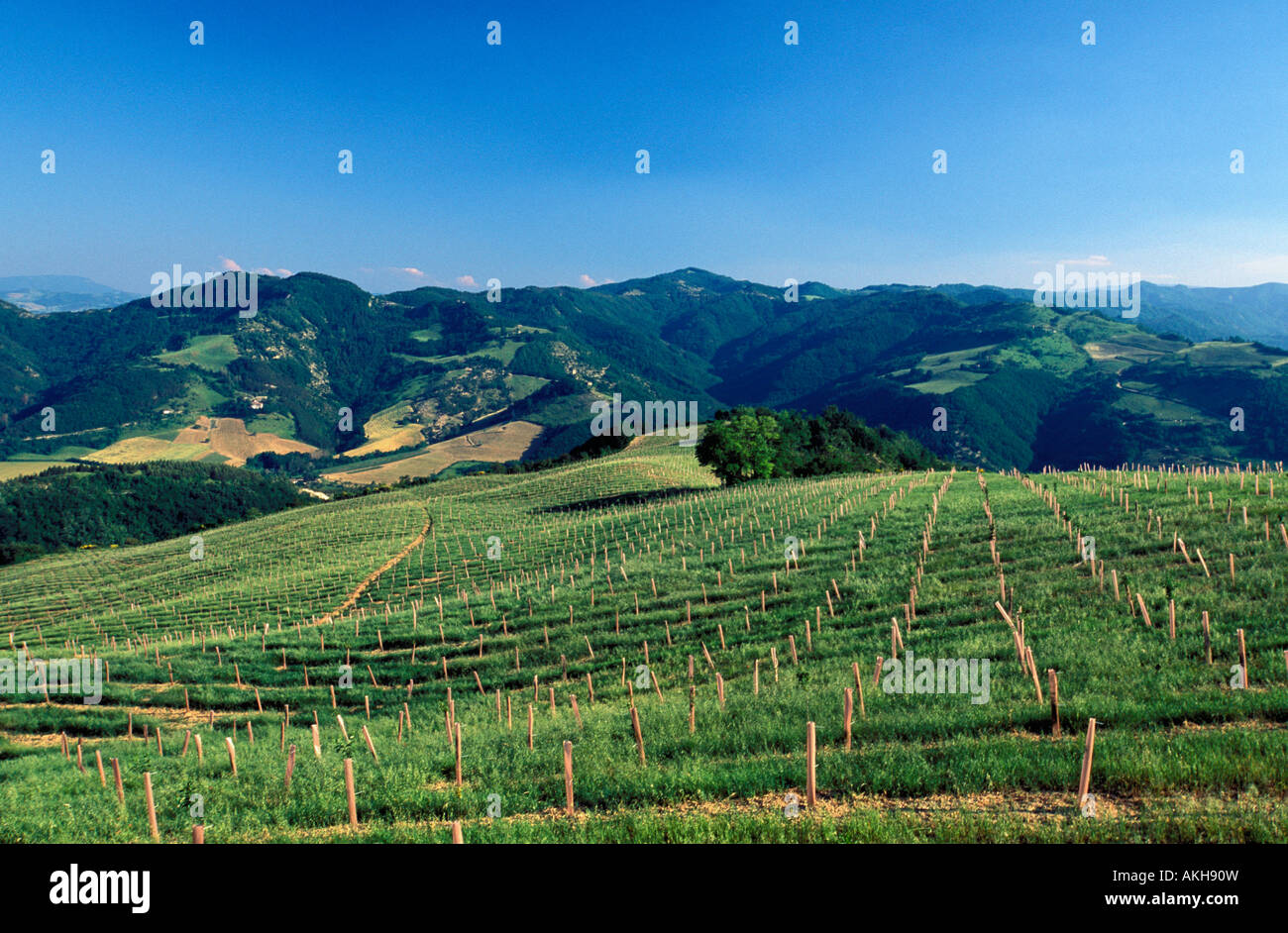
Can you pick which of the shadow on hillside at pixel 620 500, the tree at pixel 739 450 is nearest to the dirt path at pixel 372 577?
the shadow on hillside at pixel 620 500

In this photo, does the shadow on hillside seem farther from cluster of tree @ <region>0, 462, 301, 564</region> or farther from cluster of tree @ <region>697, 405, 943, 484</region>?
cluster of tree @ <region>0, 462, 301, 564</region>

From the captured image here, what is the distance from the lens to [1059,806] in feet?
26.4

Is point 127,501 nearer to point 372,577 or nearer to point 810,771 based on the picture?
point 372,577

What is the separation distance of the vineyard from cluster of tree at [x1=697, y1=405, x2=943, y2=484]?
109 ft

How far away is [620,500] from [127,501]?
157 metres

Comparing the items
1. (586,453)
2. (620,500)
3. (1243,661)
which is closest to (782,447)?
(620,500)

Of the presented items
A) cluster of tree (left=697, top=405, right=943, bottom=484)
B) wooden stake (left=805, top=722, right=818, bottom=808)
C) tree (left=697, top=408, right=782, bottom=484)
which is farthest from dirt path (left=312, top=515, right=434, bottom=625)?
cluster of tree (left=697, top=405, right=943, bottom=484)

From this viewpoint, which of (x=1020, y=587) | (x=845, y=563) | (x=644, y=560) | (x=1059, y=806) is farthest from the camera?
(x=644, y=560)

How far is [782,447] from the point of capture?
8650cm

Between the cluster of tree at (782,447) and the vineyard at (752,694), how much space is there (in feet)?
109

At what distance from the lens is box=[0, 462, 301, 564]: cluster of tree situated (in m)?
149
